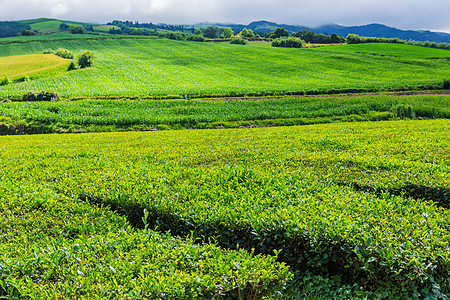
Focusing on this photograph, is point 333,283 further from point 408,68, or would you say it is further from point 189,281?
point 408,68

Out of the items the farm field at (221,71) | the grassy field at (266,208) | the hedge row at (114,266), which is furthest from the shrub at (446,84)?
the hedge row at (114,266)

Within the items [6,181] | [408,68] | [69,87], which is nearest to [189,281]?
[6,181]

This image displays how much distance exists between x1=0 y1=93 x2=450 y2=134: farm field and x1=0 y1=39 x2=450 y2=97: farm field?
7.32 metres

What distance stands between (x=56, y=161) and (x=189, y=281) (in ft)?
32.0

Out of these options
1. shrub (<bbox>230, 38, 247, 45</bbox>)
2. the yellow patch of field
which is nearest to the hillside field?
the yellow patch of field

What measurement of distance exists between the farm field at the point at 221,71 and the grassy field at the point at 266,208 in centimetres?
3325

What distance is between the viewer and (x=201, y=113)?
3359cm

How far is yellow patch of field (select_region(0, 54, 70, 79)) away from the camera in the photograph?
189 feet

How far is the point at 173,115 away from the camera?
108 feet

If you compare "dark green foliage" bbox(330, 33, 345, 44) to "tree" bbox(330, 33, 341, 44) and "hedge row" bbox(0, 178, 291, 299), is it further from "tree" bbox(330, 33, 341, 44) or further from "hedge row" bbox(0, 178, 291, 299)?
"hedge row" bbox(0, 178, 291, 299)

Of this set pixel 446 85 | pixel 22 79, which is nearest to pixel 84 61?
pixel 22 79

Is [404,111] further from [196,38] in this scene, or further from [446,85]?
[196,38]

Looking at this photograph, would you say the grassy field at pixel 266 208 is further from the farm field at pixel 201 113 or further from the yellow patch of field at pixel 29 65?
the yellow patch of field at pixel 29 65

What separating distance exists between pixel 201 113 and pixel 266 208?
1073 inches
